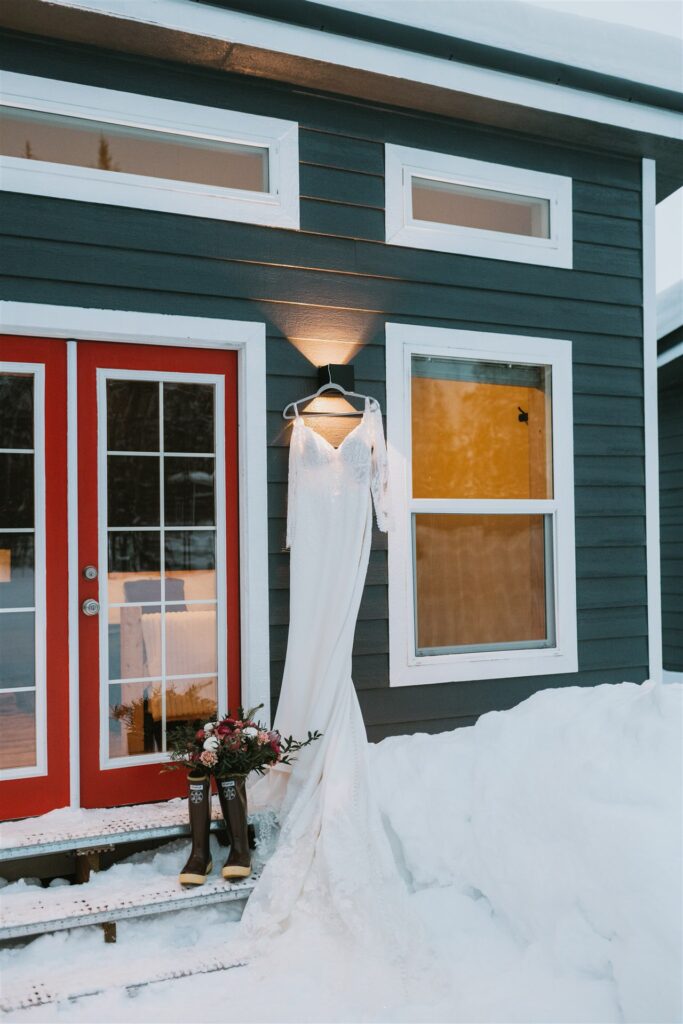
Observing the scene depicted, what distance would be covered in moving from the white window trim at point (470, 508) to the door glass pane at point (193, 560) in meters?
0.79

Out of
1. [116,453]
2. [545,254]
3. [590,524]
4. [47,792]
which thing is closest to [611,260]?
[545,254]

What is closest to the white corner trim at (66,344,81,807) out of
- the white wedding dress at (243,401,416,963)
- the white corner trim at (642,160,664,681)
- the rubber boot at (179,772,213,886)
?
the rubber boot at (179,772,213,886)

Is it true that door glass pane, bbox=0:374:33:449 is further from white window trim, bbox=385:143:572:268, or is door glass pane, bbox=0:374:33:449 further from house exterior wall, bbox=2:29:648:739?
white window trim, bbox=385:143:572:268

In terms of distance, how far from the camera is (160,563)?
3.32 m

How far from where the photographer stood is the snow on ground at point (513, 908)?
220cm

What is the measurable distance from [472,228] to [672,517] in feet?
13.5

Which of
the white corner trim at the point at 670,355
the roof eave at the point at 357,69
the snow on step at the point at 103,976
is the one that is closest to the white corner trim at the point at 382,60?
the roof eave at the point at 357,69

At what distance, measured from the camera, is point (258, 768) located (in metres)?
2.94

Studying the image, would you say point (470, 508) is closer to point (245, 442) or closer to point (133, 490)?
point (245, 442)

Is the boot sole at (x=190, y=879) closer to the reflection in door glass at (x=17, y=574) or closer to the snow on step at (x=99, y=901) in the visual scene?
the snow on step at (x=99, y=901)

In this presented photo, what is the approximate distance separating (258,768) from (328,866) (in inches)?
16.4

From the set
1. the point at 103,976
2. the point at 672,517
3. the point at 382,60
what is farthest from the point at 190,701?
the point at 672,517

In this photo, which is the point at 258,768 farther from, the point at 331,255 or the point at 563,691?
the point at 331,255

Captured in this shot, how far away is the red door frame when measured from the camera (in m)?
3.08
